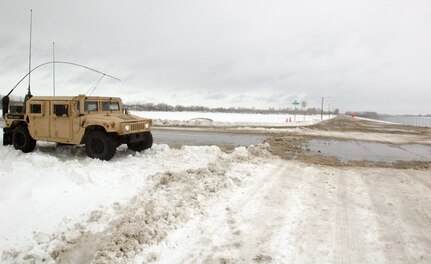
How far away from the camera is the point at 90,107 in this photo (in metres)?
10.6

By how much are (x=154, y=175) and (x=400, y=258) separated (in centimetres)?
507

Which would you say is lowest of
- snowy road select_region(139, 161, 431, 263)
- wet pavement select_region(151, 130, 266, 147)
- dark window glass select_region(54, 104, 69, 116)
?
snowy road select_region(139, 161, 431, 263)

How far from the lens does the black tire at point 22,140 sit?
11.0 metres

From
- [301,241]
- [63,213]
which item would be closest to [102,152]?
[63,213]

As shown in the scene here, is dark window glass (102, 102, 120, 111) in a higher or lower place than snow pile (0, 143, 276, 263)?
higher

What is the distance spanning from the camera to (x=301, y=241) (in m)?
4.91

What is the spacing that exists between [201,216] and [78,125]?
5.96m

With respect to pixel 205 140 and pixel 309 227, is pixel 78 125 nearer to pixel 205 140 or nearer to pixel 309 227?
pixel 309 227

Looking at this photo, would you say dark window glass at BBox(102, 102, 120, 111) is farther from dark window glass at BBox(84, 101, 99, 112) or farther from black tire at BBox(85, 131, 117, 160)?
black tire at BBox(85, 131, 117, 160)

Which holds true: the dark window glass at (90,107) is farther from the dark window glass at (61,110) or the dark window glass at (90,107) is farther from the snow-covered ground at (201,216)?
the snow-covered ground at (201,216)

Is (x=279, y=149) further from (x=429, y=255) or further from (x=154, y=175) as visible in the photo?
(x=429, y=255)

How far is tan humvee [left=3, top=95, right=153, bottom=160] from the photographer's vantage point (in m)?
9.79

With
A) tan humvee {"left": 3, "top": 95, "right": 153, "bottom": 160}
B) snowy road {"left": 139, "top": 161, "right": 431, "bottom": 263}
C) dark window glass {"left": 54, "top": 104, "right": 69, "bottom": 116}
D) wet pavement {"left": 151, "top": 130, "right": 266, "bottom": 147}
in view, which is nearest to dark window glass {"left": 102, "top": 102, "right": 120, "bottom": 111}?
tan humvee {"left": 3, "top": 95, "right": 153, "bottom": 160}

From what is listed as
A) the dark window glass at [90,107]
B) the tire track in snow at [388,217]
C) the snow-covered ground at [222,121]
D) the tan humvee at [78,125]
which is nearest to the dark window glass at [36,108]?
the tan humvee at [78,125]
